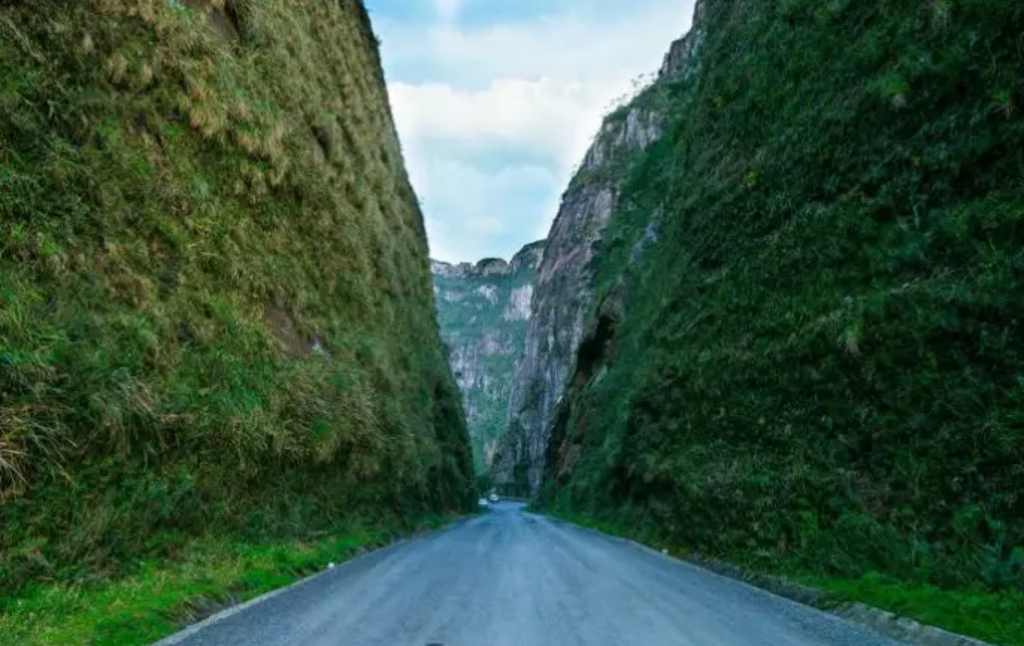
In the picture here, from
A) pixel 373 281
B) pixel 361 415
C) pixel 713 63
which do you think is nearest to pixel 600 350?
pixel 713 63

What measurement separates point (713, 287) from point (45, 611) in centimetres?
1827

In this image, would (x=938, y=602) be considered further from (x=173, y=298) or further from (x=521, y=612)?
(x=173, y=298)

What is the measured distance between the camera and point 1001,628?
281 inches

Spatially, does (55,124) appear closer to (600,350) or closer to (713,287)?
(713,287)

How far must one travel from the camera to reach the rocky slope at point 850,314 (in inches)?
382

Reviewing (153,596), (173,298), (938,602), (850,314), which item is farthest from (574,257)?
(153,596)

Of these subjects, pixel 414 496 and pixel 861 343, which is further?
pixel 414 496

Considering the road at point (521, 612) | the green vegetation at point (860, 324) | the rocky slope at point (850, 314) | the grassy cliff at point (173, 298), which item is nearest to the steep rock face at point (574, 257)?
the rocky slope at point (850, 314)

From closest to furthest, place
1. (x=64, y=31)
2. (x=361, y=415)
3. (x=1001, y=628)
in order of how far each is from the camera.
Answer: (x=1001, y=628), (x=64, y=31), (x=361, y=415)

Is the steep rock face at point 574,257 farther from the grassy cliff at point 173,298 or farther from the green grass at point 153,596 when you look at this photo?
the green grass at point 153,596

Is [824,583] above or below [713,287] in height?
below

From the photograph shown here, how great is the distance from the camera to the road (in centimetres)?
698

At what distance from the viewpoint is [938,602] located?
8.20m

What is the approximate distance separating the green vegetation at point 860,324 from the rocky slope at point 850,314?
4 centimetres
